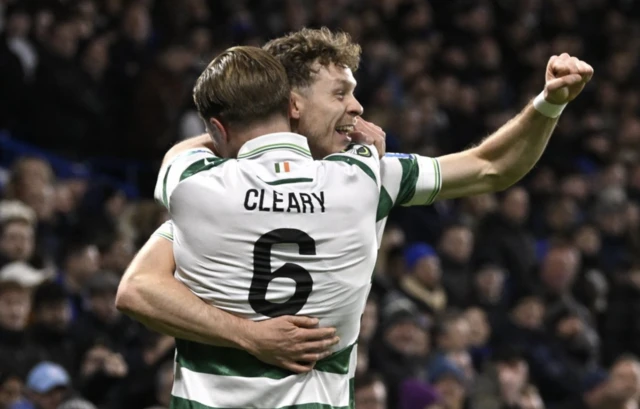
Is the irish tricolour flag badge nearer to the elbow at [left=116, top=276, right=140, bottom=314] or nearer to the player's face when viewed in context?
the player's face

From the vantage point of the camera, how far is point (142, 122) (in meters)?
10.2

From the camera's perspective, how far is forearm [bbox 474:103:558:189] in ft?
11.5

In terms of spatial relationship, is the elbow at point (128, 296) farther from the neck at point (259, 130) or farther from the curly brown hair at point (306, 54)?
the curly brown hair at point (306, 54)

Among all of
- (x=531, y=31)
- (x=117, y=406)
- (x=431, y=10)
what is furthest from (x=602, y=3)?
(x=117, y=406)

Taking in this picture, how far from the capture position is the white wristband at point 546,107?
3.44m

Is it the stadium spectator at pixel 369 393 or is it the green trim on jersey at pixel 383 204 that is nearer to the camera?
the green trim on jersey at pixel 383 204

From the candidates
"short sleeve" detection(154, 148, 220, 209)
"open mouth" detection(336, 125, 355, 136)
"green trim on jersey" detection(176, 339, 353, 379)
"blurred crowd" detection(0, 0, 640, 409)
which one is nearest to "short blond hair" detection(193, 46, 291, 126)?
"short sleeve" detection(154, 148, 220, 209)

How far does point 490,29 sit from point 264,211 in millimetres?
12370

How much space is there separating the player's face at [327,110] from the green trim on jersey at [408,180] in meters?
0.19

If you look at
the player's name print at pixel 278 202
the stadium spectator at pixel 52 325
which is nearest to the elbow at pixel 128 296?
the player's name print at pixel 278 202

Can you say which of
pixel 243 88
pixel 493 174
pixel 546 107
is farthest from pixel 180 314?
pixel 546 107

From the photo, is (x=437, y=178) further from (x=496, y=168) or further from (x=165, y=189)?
(x=165, y=189)

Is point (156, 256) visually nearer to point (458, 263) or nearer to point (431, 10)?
point (458, 263)

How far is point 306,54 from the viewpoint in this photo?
3414 millimetres
